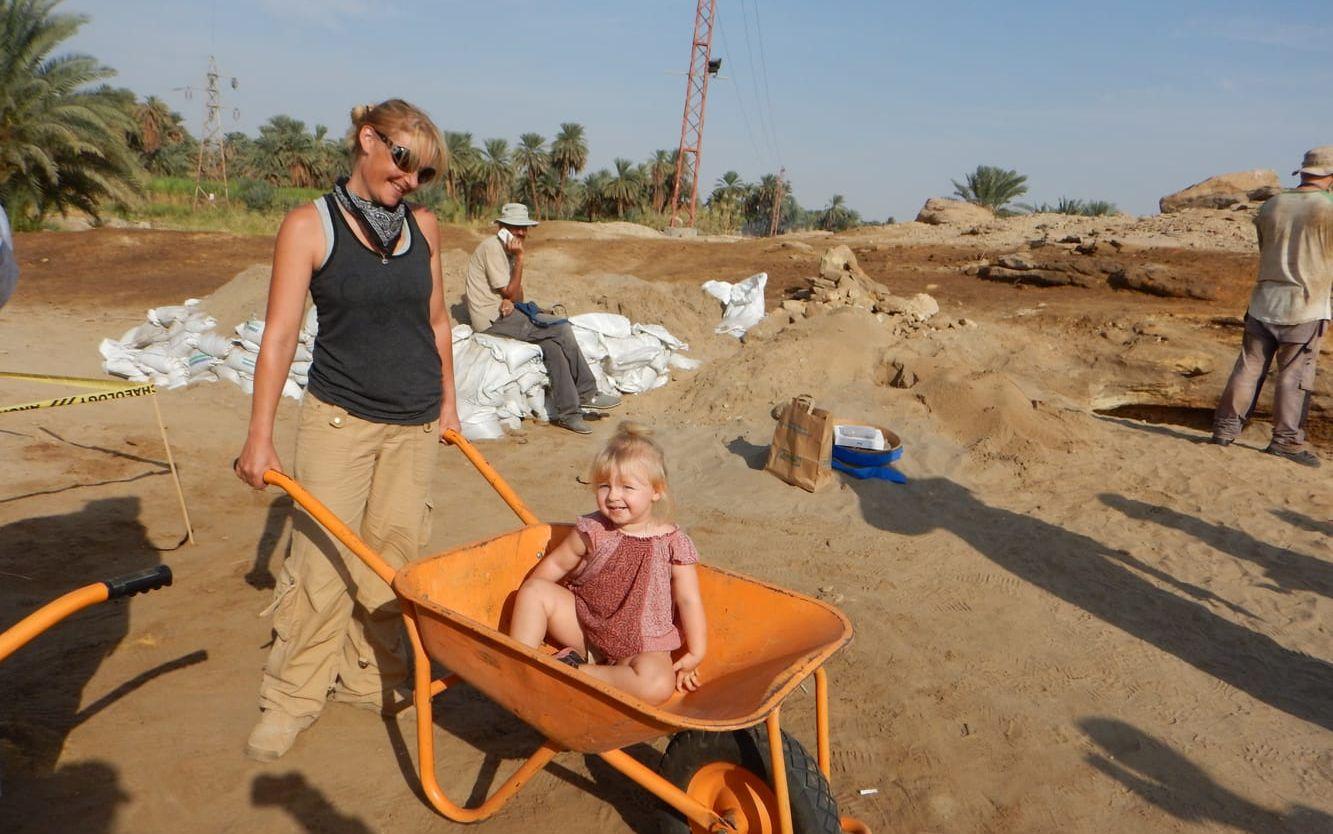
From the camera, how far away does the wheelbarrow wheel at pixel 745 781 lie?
1.86 metres

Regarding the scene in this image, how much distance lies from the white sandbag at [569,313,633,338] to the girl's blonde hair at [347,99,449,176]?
4.87 m

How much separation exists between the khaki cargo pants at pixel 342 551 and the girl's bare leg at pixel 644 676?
89 centimetres

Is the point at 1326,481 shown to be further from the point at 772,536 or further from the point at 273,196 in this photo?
the point at 273,196

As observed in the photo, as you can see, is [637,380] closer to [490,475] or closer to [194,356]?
[194,356]

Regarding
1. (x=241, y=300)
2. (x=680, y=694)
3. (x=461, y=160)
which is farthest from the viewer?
(x=461, y=160)

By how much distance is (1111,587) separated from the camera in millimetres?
4043

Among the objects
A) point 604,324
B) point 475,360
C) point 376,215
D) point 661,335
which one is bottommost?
point 475,360

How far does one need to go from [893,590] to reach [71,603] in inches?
132

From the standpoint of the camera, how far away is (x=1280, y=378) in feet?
17.9

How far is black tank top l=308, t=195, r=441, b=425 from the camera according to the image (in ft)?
7.49

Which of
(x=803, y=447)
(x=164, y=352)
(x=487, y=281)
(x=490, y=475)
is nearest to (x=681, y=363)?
(x=487, y=281)

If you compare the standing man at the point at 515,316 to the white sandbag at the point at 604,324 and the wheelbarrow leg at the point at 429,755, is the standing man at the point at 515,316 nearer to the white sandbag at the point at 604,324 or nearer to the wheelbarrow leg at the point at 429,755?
the white sandbag at the point at 604,324

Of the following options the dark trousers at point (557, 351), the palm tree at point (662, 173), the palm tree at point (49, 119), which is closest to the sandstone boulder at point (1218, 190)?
the dark trousers at point (557, 351)

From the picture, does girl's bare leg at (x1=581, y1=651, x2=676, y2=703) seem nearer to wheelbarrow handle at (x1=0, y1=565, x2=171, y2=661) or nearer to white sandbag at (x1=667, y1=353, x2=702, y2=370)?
wheelbarrow handle at (x1=0, y1=565, x2=171, y2=661)
